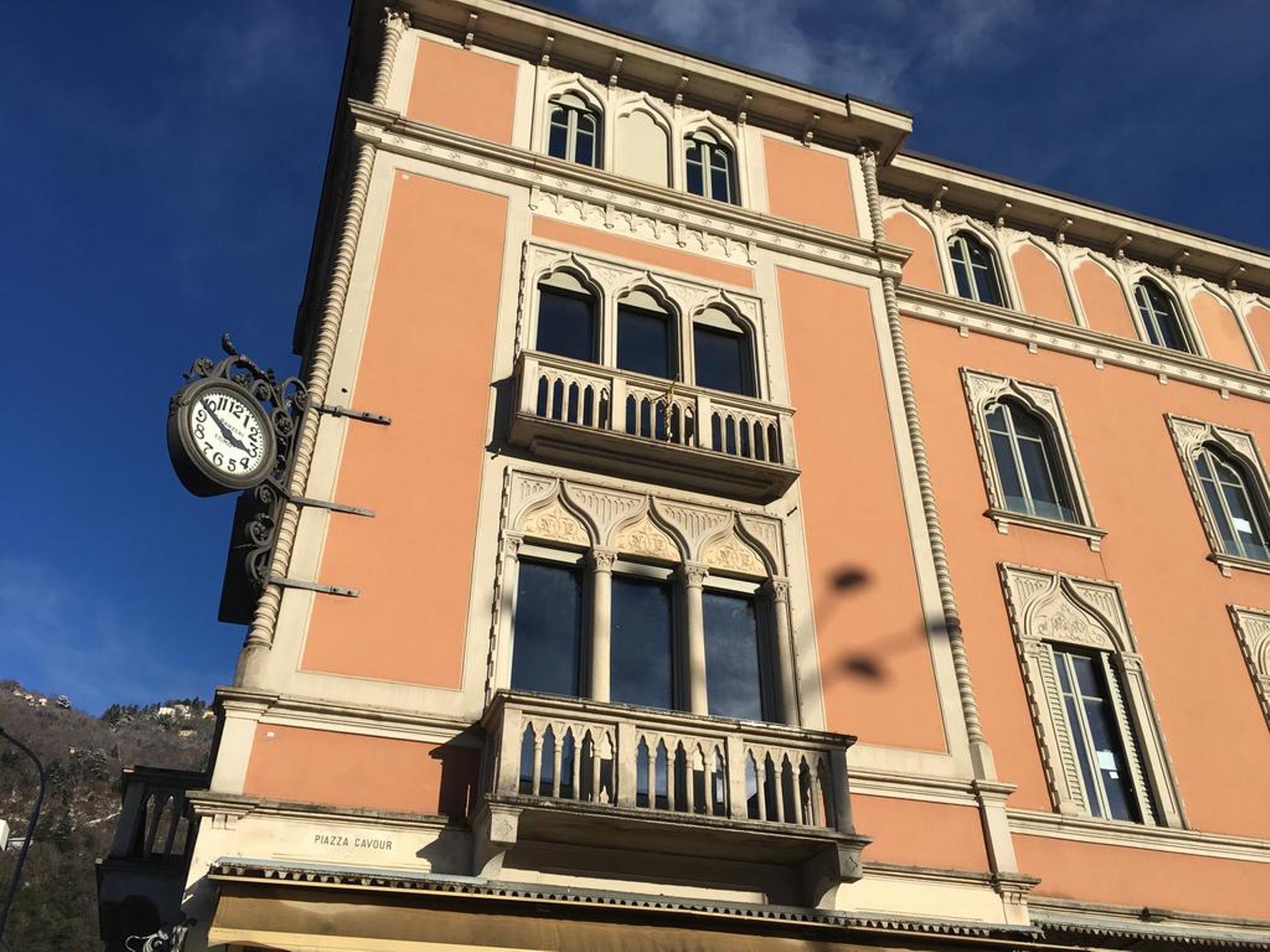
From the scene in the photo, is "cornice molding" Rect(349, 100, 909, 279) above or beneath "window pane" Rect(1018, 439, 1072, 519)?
above

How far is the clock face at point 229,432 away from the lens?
10117 millimetres

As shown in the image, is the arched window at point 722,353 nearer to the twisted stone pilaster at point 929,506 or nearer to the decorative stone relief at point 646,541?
the twisted stone pilaster at point 929,506

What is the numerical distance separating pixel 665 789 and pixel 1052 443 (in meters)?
8.90

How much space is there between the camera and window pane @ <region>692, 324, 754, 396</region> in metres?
14.1

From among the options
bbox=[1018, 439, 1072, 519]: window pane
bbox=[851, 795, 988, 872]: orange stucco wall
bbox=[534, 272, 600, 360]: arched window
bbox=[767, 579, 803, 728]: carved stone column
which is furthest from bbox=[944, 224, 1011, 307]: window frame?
bbox=[851, 795, 988, 872]: orange stucco wall

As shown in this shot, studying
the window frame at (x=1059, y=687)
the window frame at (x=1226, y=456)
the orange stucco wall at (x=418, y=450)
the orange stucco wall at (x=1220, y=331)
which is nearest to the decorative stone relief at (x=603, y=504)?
the orange stucco wall at (x=418, y=450)

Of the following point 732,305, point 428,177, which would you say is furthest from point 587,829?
point 428,177

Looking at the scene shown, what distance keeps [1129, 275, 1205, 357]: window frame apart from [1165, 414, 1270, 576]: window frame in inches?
57.1

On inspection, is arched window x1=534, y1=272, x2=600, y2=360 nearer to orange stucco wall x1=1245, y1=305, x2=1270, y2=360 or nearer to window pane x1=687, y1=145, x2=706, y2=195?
window pane x1=687, y1=145, x2=706, y2=195

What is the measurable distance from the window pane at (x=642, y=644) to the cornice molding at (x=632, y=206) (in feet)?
17.4

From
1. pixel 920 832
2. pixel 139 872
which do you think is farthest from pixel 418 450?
pixel 920 832

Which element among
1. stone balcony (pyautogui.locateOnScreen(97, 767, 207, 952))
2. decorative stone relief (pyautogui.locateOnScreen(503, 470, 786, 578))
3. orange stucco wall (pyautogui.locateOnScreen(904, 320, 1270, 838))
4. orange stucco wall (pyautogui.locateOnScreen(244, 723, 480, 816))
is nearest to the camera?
orange stucco wall (pyautogui.locateOnScreen(244, 723, 480, 816))

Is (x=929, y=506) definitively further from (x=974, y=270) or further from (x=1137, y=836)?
(x=974, y=270)

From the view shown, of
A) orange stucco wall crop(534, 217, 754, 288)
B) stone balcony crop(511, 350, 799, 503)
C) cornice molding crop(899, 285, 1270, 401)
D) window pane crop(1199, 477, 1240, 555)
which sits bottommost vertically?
stone balcony crop(511, 350, 799, 503)
